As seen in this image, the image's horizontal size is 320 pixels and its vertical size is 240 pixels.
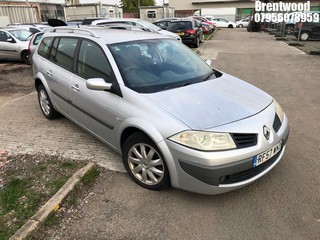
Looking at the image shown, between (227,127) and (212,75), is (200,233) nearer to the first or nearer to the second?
(227,127)

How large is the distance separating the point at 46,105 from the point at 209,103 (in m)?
3.29

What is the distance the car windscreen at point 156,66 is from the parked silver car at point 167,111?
0.01 meters

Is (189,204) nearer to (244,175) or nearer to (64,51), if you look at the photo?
(244,175)

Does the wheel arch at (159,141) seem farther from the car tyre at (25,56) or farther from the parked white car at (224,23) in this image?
the parked white car at (224,23)

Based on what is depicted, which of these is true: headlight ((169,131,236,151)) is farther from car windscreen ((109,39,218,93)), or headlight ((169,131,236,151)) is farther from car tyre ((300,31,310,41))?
car tyre ((300,31,310,41))

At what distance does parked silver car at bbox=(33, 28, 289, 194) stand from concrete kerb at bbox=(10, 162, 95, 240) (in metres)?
0.53

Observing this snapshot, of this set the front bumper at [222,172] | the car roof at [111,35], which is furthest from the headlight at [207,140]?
the car roof at [111,35]

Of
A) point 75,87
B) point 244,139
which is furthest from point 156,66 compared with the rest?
point 244,139

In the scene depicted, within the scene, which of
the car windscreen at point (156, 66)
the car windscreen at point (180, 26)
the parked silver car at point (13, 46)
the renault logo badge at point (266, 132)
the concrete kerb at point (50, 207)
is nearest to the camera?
the concrete kerb at point (50, 207)

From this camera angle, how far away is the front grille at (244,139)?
104 inches

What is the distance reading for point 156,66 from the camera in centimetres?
358

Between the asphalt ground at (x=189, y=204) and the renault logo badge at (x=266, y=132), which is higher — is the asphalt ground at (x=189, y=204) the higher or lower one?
the lower one

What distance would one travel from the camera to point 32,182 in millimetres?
3334

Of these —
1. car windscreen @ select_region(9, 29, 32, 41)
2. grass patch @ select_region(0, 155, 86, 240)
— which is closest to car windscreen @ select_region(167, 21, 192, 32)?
car windscreen @ select_region(9, 29, 32, 41)
